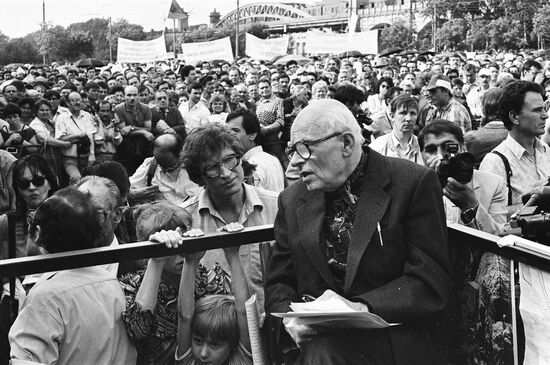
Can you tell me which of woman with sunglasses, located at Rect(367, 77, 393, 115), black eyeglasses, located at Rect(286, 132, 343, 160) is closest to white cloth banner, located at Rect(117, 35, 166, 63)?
woman with sunglasses, located at Rect(367, 77, 393, 115)

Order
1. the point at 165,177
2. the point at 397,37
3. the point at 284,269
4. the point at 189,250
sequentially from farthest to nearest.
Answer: the point at 397,37 < the point at 165,177 < the point at 284,269 < the point at 189,250

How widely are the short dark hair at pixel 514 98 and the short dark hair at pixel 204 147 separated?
1.99 meters

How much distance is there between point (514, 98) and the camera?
194 inches

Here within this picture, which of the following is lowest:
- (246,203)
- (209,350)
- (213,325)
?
(209,350)

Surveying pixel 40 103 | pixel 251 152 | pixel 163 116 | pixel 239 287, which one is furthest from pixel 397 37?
pixel 239 287

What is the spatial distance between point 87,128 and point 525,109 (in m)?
6.23

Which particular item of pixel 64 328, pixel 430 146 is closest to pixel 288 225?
pixel 64 328

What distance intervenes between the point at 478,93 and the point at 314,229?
489 inches

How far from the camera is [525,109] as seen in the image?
16.0 feet

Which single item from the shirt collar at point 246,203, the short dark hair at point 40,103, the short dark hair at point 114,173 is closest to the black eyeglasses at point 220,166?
the shirt collar at point 246,203

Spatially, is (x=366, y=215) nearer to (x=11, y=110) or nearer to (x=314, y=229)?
(x=314, y=229)

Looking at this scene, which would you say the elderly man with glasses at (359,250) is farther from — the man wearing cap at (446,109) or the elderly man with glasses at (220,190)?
the man wearing cap at (446,109)

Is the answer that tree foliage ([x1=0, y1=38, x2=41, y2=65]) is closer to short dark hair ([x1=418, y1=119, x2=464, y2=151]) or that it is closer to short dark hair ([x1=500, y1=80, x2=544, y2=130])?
short dark hair ([x1=500, y1=80, x2=544, y2=130])

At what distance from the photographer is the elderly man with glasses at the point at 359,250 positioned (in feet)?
9.00
